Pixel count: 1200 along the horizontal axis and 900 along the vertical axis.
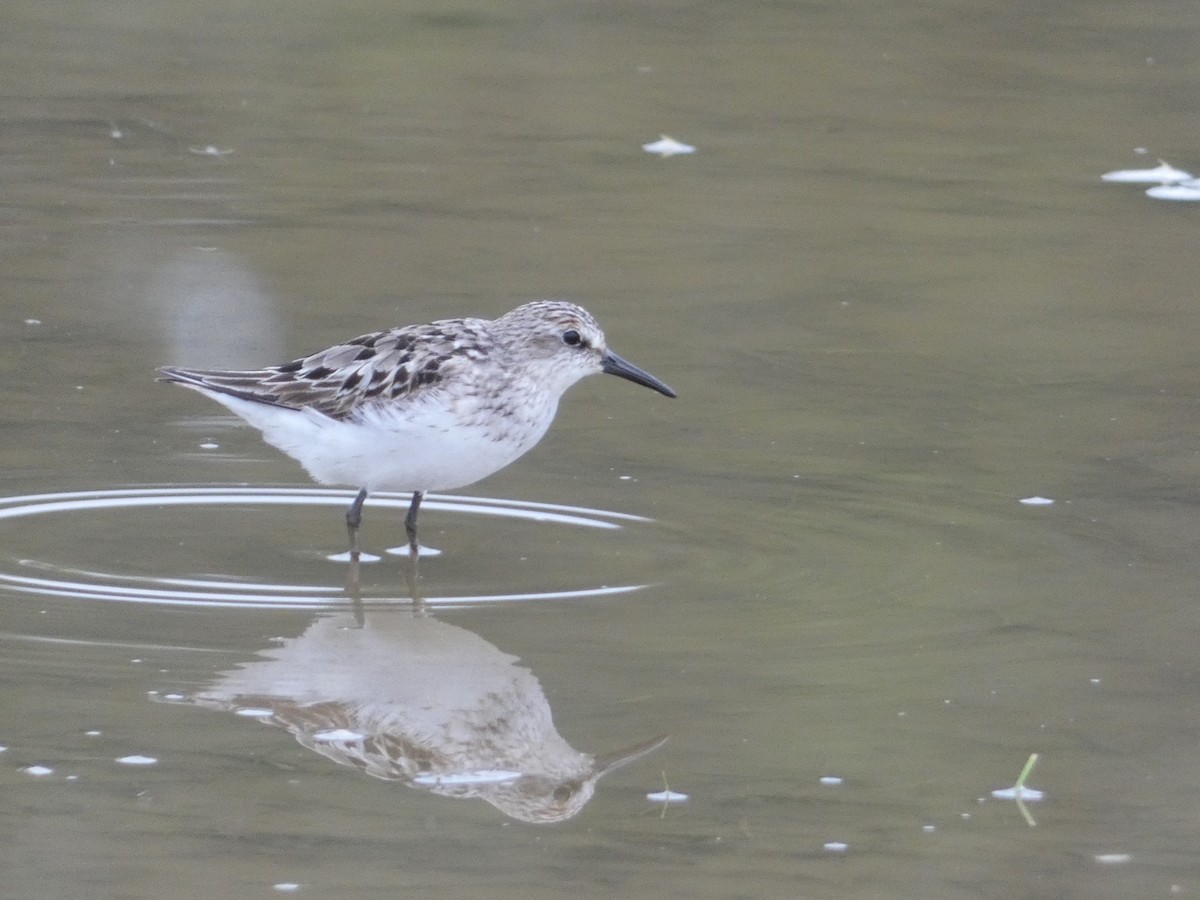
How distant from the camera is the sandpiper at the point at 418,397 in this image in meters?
8.02

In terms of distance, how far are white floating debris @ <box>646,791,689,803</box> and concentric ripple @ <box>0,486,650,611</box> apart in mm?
1692

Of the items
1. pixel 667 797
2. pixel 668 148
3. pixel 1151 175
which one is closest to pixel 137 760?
pixel 667 797

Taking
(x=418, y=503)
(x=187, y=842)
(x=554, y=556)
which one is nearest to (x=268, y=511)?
(x=418, y=503)

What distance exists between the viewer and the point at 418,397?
8047 millimetres

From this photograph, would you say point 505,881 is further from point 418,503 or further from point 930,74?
point 930,74

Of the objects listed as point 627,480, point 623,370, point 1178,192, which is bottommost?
point 627,480

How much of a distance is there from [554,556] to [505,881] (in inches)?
107

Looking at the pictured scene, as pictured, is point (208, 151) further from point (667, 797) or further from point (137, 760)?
point (667, 797)

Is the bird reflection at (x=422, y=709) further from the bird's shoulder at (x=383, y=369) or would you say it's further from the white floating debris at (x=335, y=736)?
the bird's shoulder at (x=383, y=369)

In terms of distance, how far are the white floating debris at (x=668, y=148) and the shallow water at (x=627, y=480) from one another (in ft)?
0.68

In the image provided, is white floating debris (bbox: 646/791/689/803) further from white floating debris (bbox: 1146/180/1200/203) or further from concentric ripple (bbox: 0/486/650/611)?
white floating debris (bbox: 1146/180/1200/203)

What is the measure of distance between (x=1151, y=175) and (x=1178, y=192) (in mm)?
352

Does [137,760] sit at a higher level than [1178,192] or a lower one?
lower

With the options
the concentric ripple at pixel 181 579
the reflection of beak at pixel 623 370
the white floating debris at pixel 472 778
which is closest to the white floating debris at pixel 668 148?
the reflection of beak at pixel 623 370
